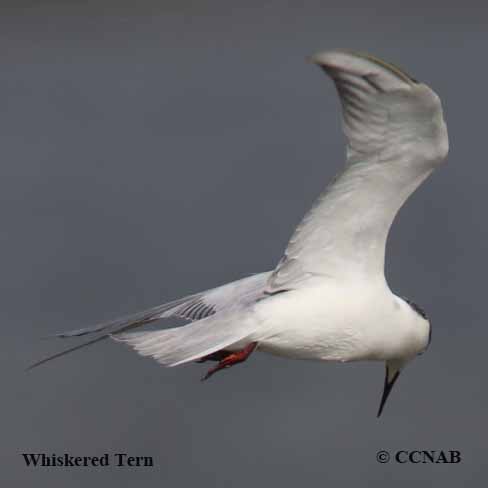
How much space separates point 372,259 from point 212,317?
0.66 m

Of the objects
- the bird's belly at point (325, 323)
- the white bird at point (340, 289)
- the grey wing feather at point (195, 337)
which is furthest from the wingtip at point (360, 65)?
the grey wing feather at point (195, 337)

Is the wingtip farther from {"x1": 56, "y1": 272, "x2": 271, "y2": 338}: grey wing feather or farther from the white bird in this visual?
{"x1": 56, "y1": 272, "x2": 271, "y2": 338}: grey wing feather

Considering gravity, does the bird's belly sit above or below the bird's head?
above

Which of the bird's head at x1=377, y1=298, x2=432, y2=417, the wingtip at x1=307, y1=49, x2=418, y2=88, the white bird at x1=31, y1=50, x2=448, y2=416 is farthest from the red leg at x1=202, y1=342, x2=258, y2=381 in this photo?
the wingtip at x1=307, y1=49, x2=418, y2=88

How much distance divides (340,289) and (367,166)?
0.59 metres

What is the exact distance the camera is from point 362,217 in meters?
5.84

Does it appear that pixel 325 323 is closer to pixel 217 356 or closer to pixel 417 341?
pixel 217 356

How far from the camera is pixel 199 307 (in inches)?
262

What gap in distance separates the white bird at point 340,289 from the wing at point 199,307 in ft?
0.08

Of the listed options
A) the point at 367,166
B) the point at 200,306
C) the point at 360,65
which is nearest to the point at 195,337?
the point at 200,306

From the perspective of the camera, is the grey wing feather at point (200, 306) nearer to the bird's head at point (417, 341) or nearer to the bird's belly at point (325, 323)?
the bird's belly at point (325, 323)

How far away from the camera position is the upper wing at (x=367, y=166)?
5.22 m

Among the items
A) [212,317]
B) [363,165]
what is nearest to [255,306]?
[212,317]

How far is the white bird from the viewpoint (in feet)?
18.2
